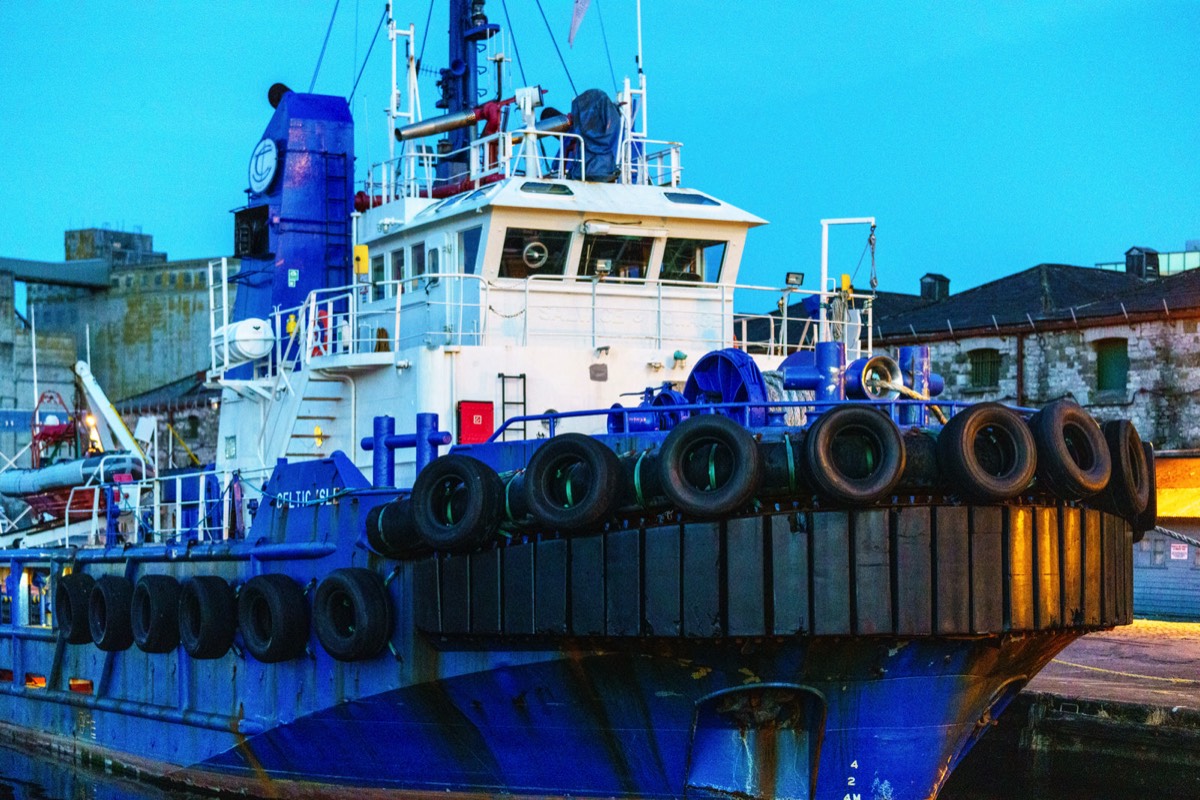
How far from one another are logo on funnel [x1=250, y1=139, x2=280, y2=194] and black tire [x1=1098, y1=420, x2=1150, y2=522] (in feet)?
33.6

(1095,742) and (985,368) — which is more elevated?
(985,368)

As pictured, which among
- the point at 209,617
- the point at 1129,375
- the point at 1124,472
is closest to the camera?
the point at 1124,472

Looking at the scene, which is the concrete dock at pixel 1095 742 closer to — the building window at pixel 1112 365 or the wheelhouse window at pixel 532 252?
the wheelhouse window at pixel 532 252

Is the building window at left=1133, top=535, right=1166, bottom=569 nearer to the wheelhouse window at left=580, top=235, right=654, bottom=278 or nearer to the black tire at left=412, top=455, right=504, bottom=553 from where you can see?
the wheelhouse window at left=580, top=235, right=654, bottom=278

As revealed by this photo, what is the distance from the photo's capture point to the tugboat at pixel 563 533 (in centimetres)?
921

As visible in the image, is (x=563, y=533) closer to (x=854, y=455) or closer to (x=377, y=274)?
(x=854, y=455)

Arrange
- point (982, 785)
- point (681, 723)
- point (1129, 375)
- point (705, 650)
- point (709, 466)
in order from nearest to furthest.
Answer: point (709, 466) < point (705, 650) < point (681, 723) < point (982, 785) < point (1129, 375)

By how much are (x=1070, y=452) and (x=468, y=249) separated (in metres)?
6.21

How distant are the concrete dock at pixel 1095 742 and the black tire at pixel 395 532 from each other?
6.34 m

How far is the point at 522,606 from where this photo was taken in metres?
10.1

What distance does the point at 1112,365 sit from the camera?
27.9 meters

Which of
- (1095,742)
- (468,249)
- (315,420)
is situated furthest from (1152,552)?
(315,420)

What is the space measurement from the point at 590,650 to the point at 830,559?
1.83 meters

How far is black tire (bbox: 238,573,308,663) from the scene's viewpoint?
1202 centimetres
